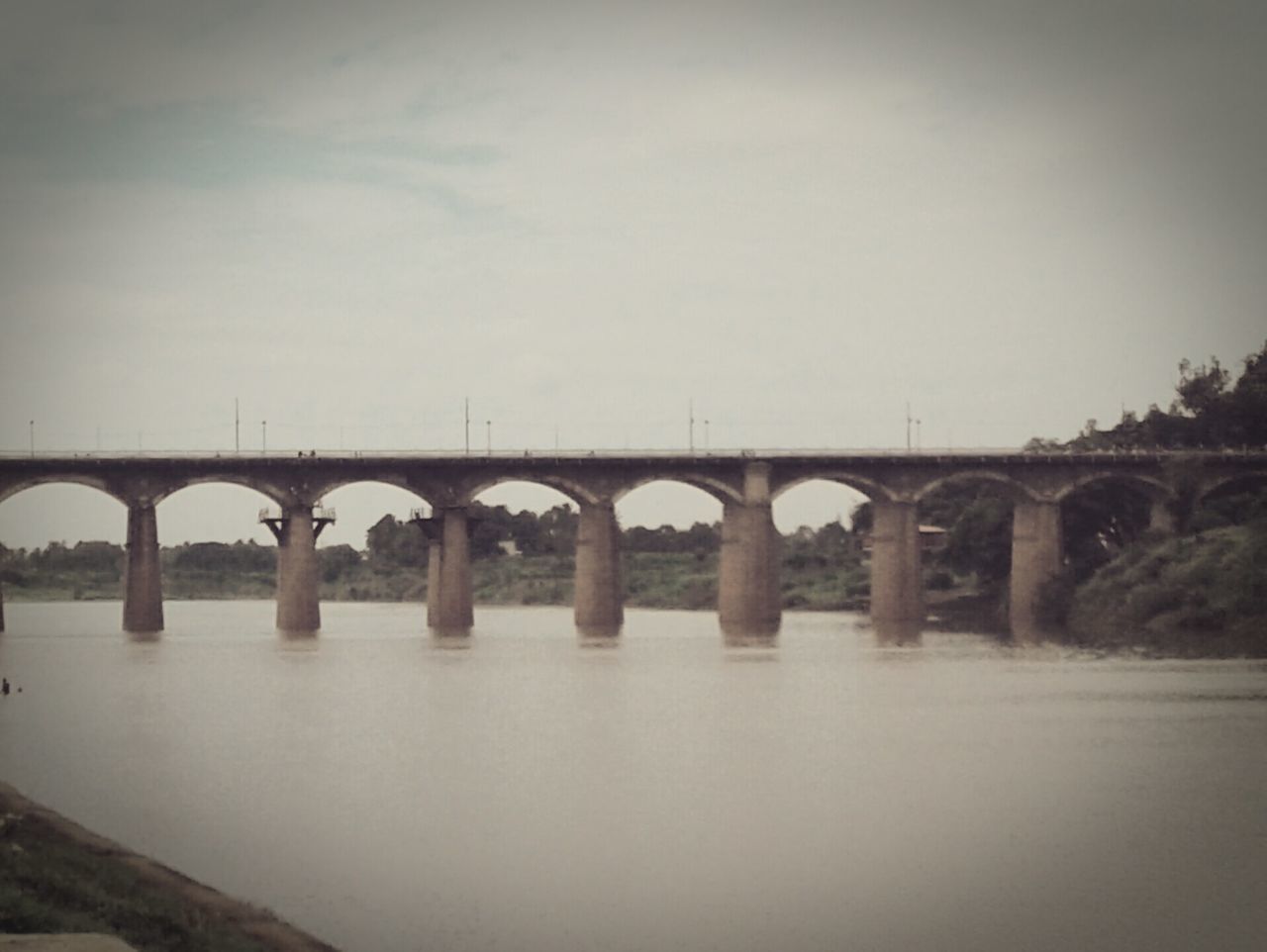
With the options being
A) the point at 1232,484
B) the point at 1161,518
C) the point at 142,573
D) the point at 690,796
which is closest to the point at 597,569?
the point at 142,573

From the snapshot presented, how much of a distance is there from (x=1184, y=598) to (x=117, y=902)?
6780 centimetres

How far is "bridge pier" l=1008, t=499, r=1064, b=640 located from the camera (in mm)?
103250

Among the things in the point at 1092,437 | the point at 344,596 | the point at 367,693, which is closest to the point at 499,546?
the point at 344,596

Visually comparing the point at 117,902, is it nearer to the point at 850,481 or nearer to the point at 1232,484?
the point at 850,481

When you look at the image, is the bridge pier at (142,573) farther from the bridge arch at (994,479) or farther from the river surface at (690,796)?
the bridge arch at (994,479)

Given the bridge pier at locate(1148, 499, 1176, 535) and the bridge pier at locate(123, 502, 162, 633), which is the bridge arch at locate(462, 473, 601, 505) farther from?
the bridge pier at locate(1148, 499, 1176, 535)

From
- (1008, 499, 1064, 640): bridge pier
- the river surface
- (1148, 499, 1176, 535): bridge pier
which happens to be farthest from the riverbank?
(1148, 499, 1176, 535): bridge pier

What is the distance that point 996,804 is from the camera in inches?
1511

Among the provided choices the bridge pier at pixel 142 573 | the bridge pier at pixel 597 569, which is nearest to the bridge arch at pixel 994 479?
the bridge pier at pixel 597 569

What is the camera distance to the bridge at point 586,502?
327 ft

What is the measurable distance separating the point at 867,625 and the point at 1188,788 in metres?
73.8

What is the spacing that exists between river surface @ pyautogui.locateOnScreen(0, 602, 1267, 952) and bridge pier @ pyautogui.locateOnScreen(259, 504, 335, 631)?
2311cm

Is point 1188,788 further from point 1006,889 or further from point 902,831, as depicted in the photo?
point 1006,889

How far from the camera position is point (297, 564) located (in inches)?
3994
